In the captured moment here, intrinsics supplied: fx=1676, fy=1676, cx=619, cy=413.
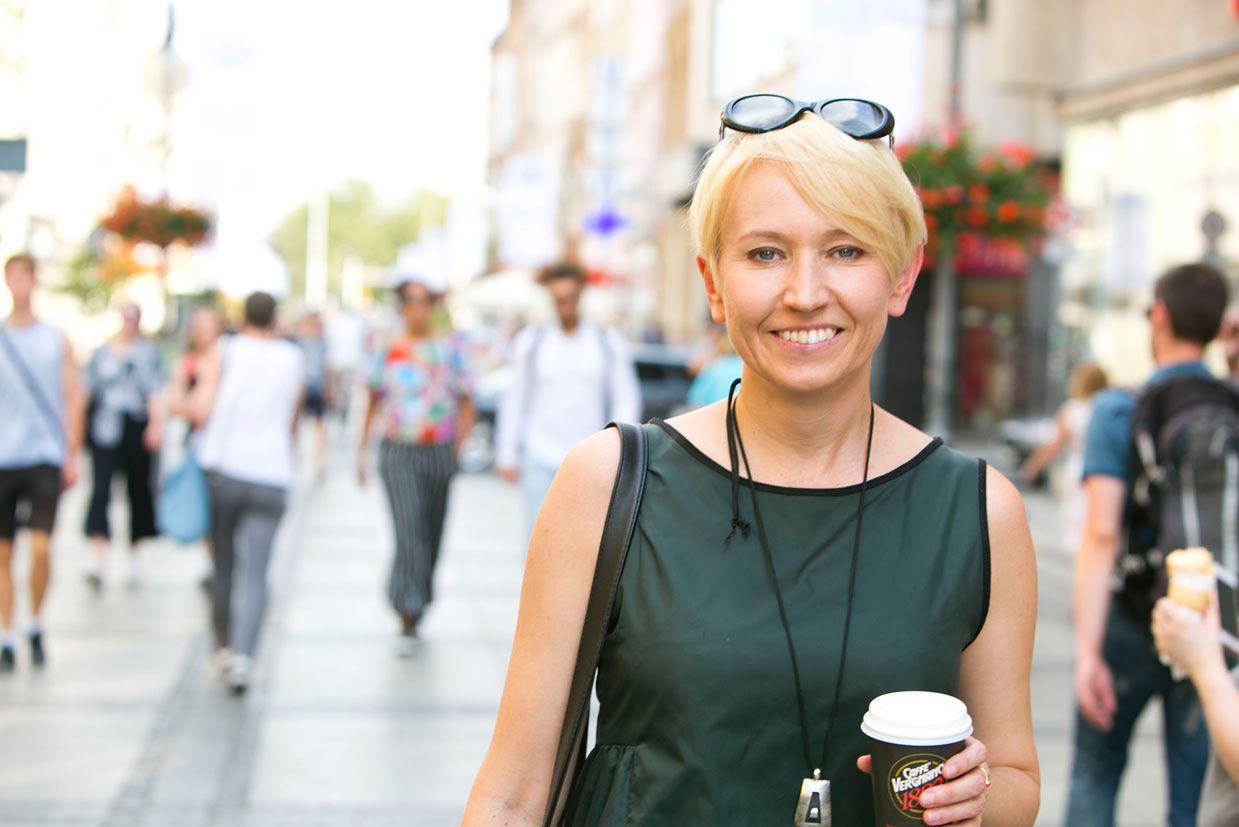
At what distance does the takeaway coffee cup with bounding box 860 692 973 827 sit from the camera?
6.11ft

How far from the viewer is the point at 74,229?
4569 cm

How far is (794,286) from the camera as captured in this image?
2059 mm

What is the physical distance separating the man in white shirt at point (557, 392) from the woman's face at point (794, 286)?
22.8 ft

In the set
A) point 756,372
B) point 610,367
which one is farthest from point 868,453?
point 610,367

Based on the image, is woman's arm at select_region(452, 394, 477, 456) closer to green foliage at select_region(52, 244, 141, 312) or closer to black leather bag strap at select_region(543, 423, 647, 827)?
black leather bag strap at select_region(543, 423, 647, 827)

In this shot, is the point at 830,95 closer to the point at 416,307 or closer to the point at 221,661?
the point at 416,307

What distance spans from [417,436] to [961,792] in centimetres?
761

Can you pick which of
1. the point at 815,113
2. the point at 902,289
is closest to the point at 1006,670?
the point at 902,289

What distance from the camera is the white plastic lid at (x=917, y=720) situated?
1858 millimetres

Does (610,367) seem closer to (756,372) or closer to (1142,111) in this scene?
(756,372)

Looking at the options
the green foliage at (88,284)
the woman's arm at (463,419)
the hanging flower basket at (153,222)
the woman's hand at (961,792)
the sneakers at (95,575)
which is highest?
the hanging flower basket at (153,222)

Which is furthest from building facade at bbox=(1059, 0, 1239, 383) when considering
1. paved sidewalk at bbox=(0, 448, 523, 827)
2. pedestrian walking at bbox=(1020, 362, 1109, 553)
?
paved sidewalk at bbox=(0, 448, 523, 827)

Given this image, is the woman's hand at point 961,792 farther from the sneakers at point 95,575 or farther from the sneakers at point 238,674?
the sneakers at point 95,575

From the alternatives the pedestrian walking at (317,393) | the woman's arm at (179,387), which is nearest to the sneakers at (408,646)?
the woman's arm at (179,387)
